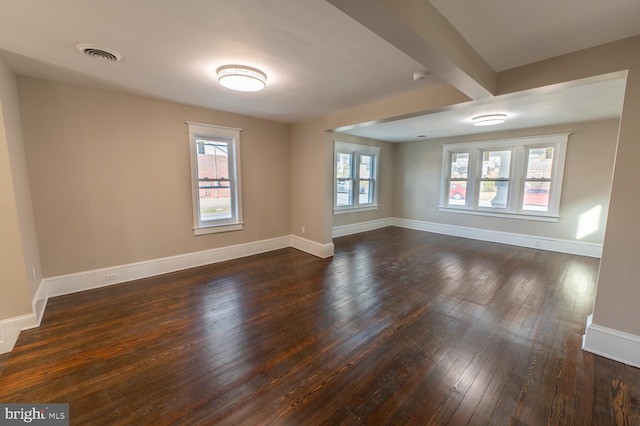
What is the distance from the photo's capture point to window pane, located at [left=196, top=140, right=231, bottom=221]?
4.13 meters

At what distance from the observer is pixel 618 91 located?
3043mm

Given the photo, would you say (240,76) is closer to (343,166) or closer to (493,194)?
(343,166)

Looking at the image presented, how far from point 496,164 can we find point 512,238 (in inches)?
68.2

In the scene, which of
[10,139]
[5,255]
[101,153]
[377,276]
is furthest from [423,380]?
[101,153]

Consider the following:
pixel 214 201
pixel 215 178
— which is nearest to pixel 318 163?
pixel 215 178

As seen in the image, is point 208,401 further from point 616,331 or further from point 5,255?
point 616,331

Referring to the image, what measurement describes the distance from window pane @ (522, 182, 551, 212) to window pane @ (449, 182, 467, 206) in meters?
1.20

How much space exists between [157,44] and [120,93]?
1764mm

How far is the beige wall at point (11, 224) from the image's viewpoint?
7.14 feet

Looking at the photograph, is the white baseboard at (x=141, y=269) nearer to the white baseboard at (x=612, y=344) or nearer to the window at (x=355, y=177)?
the window at (x=355, y=177)

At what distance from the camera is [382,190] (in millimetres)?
7328

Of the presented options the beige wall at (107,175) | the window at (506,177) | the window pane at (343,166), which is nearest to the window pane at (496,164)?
the window at (506,177)

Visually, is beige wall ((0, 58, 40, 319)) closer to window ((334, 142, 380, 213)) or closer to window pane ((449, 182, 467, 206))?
window ((334, 142, 380, 213))

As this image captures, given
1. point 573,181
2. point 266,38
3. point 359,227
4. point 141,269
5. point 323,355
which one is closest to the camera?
point 266,38
